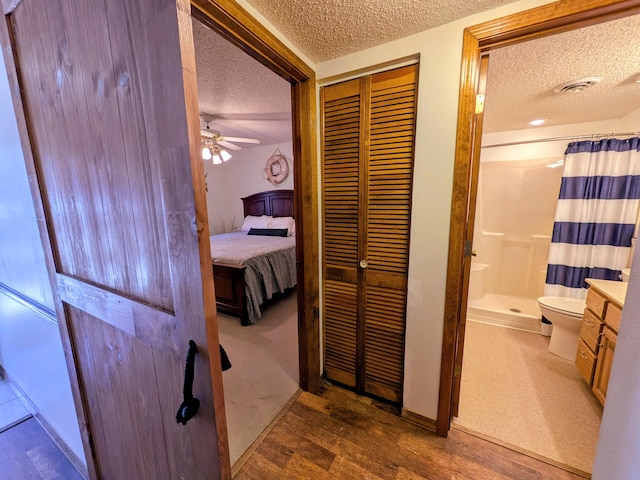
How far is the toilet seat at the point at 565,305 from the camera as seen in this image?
204 centimetres

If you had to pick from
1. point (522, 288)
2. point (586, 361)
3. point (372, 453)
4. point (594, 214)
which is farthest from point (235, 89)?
point (522, 288)

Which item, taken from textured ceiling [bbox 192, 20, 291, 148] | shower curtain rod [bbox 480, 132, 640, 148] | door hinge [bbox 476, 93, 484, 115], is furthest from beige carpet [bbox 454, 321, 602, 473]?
textured ceiling [bbox 192, 20, 291, 148]

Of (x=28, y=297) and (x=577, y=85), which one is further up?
(x=577, y=85)

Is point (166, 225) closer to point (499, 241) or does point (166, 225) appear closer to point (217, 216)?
point (499, 241)

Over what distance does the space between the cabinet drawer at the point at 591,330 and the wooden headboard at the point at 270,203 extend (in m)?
3.90

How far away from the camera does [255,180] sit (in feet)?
17.2

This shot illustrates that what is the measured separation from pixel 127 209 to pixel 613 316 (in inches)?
97.1

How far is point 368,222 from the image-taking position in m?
1.54

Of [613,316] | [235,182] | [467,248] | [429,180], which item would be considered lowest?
[613,316]

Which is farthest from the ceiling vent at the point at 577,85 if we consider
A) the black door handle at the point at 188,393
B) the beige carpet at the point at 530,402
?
the black door handle at the point at 188,393

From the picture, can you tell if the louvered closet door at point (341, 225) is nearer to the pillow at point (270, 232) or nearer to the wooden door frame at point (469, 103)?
the wooden door frame at point (469, 103)

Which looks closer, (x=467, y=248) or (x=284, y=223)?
(x=467, y=248)

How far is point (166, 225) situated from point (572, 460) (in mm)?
2231

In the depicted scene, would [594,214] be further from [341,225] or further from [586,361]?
[341,225]
